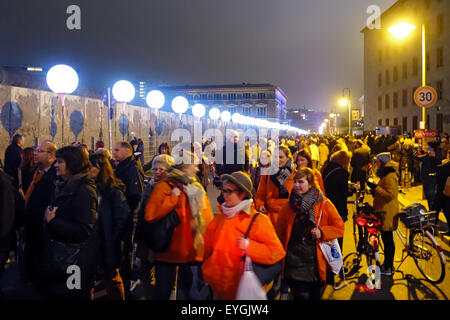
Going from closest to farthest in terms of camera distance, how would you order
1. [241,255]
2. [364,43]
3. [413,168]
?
[241,255]
[413,168]
[364,43]

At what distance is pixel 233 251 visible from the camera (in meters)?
3.16

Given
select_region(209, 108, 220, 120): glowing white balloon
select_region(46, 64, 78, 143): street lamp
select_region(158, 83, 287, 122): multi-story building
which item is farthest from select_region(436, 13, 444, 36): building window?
select_region(158, 83, 287, 122): multi-story building

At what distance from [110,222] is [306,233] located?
1958mm

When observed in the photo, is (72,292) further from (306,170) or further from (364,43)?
(364,43)

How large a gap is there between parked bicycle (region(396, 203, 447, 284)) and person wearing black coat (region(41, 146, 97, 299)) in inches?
167

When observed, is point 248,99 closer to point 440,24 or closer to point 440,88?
point 440,24

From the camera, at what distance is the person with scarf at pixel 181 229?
142 inches

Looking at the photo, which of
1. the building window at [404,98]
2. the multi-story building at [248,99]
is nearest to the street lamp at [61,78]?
the building window at [404,98]

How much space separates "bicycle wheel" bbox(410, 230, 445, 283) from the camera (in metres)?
5.28

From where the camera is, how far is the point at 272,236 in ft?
10.7

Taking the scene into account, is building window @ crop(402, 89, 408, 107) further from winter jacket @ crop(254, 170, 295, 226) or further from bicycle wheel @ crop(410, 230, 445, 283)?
winter jacket @ crop(254, 170, 295, 226)

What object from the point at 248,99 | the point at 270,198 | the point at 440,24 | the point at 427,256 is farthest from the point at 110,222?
the point at 248,99
